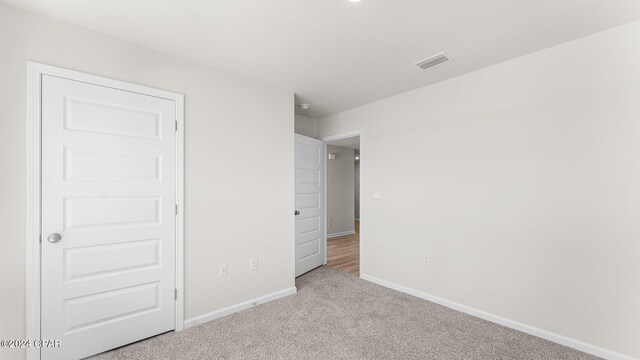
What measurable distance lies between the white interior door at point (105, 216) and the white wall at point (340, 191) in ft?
15.0

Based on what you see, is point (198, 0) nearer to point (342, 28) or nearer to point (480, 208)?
point (342, 28)

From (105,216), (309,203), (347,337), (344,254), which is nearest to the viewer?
(105,216)

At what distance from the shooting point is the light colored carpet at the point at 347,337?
6.84 feet

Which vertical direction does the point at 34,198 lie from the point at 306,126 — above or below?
below

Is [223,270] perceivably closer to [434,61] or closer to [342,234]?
[434,61]

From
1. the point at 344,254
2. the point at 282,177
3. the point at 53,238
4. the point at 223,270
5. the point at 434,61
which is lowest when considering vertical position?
the point at 344,254

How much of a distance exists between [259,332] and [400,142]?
103 inches

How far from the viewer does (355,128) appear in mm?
3963

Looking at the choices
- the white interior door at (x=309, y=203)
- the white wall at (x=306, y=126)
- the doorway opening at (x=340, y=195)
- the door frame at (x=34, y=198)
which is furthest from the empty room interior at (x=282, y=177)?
the doorway opening at (x=340, y=195)

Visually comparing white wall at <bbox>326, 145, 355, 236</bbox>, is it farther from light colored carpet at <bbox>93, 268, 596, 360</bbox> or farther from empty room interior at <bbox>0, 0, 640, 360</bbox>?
light colored carpet at <bbox>93, 268, 596, 360</bbox>

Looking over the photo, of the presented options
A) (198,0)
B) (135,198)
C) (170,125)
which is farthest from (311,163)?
(198,0)

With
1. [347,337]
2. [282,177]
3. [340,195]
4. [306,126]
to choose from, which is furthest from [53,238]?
[340,195]

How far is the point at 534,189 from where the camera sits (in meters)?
2.37

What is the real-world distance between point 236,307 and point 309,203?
5.83ft
